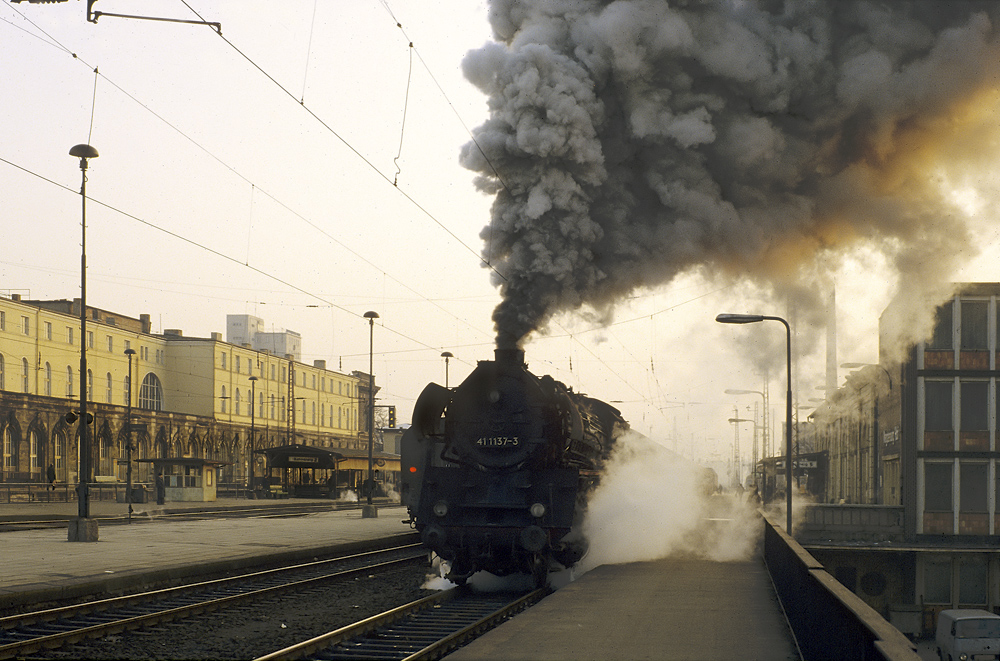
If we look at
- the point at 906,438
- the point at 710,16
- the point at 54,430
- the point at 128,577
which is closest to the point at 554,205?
the point at 710,16

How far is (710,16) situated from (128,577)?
13.4 metres

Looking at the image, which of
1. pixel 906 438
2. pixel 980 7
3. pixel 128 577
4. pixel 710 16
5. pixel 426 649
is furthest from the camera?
pixel 906 438

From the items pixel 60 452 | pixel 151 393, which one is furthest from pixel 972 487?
pixel 151 393

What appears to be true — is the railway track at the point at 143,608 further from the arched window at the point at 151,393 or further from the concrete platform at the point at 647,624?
the arched window at the point at 151,393

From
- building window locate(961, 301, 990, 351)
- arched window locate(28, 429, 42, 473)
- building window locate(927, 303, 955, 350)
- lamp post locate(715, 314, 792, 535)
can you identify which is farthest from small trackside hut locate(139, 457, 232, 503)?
building window locate(961, 301, 990, 351)

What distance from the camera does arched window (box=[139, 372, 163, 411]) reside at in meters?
77.7

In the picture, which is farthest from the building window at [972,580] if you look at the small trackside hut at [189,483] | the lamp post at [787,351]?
the small trackside hut at [189,483]

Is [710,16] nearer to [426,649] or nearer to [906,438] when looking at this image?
[426,649]

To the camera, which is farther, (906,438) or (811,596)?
(906,438)

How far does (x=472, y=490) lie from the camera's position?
1523cm

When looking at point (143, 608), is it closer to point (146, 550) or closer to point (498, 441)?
point (498, 441)

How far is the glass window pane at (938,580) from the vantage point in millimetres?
36688

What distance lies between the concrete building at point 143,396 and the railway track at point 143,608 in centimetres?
2988

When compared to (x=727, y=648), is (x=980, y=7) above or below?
above
